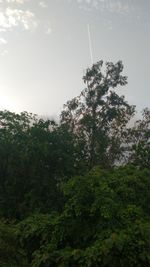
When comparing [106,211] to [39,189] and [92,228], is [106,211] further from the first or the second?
[39,189]

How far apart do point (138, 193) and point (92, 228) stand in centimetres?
311

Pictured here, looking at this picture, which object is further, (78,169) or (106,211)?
(78,169)

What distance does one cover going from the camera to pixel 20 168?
24.8 meters

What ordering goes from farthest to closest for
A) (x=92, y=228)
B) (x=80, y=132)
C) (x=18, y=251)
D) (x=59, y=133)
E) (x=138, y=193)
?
1. (x=80, y=132)
2. (x=59, y=133)
3. (x=138, y=193)
4. (x=92, y=228)
5. (x=18, y=251)

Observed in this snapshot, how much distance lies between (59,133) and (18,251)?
1426cm

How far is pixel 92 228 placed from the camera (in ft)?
48.9

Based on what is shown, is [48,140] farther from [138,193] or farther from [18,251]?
[18,251]

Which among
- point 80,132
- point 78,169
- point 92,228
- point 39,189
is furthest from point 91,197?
point 80,132

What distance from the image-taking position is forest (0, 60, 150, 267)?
44.6 feet

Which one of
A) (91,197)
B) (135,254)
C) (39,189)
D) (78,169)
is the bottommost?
(135,254)

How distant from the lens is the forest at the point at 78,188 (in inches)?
535

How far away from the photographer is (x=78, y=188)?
607 inches

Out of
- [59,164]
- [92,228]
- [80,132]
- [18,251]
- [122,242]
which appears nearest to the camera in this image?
[122,242]

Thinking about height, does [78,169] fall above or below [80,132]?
below
